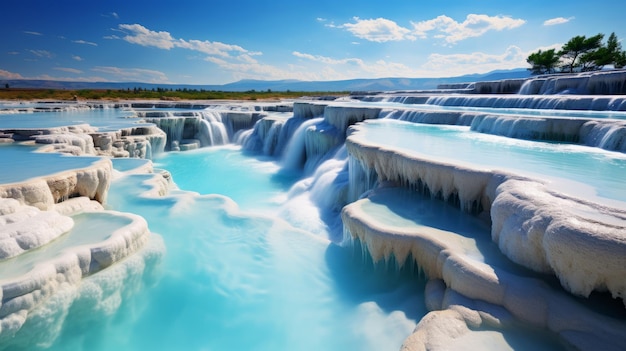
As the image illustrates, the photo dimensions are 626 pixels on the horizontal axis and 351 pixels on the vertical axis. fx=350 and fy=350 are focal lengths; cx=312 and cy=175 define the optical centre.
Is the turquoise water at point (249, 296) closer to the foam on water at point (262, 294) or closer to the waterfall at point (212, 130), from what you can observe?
the foam on water at point (262, 294)

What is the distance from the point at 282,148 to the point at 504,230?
11.7 meters

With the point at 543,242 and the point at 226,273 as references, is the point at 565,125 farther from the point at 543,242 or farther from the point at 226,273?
the point at 226,273

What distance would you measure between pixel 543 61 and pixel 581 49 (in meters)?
2.70

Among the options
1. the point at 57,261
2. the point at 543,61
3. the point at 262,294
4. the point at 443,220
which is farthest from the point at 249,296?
the point at 543,61

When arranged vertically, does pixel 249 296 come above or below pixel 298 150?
below

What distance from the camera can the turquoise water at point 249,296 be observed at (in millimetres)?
3670

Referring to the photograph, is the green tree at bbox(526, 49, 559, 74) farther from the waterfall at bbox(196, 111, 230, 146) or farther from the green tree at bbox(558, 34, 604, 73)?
the waterfall at bbox(196, 111, 230, 146)

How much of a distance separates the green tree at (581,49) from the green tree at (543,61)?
25.3 inches

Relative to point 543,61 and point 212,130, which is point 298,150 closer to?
point 212,130

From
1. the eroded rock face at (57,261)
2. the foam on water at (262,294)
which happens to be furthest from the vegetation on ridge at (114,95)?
the eroded rock face at (57,261)

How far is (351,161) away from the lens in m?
7.41

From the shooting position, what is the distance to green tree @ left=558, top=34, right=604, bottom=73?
85.0 ft

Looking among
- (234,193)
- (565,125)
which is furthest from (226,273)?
(565,125)

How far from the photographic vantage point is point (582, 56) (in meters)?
26.5
